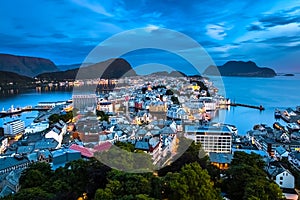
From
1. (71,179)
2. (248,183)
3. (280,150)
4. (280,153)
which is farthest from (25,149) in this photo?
(280,150)

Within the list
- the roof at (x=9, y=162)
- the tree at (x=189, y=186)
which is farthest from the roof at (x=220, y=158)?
the roof at (x=9, y=162)

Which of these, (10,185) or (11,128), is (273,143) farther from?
(11,128)

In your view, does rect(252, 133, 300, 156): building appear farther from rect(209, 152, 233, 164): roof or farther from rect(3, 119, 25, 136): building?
rect(3, 119, 25, 136): building

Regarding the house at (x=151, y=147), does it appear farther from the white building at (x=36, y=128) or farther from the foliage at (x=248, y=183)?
the white building at (x=36, y=128)

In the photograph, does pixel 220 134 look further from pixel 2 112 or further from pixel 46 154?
pixel 2 112

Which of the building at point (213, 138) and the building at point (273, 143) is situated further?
the building at point (273, 143)

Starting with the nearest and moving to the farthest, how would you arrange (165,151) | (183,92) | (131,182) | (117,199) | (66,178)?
(117,199), (131,182), (66,178), (165,151), (183,92)

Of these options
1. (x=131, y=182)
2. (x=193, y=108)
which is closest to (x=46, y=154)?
(x=131, y=182)

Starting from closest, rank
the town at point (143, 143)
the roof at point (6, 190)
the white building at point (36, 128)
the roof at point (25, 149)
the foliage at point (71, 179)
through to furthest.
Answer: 1. the foliage at point (71, 179)
2. the roof at point (6, 190)
3. the town at point (143, 143)
4. the roof at point (25, 149)
5. the white building at point (36, 128)

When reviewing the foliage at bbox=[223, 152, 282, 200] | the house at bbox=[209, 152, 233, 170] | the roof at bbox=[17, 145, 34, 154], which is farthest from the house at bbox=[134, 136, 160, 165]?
the roof at bbox=[17, 145, 34, 154]
